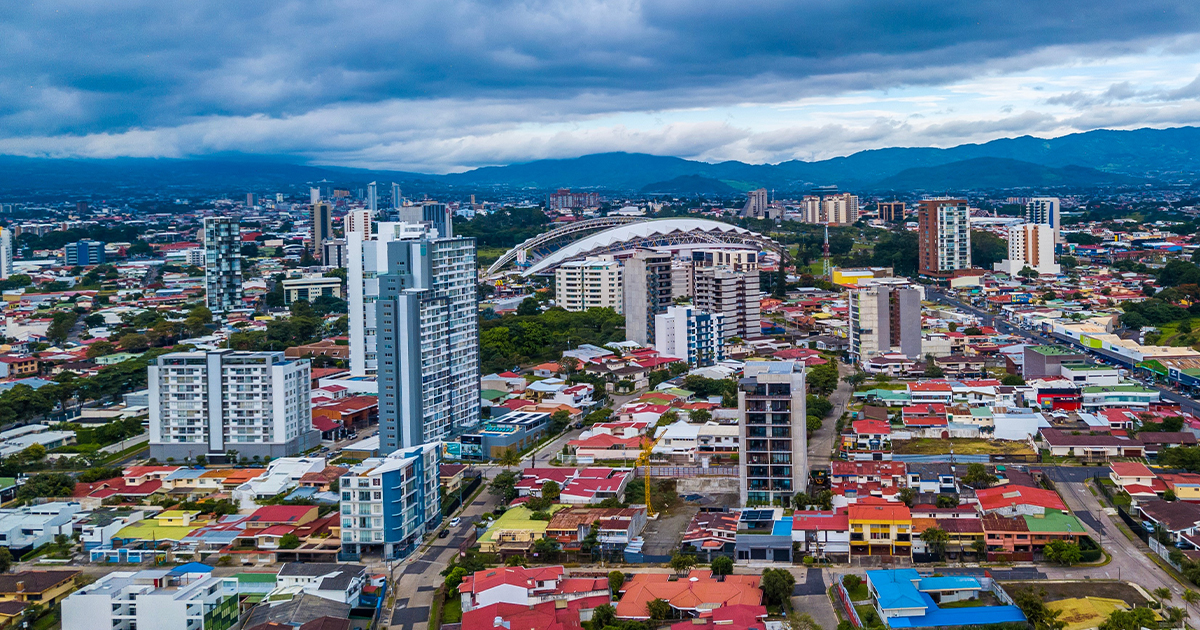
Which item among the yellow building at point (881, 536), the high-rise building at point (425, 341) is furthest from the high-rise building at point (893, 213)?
the yellow building at point (881, 536)

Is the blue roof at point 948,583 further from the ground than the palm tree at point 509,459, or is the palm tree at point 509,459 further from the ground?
the palm tree at point 509,459

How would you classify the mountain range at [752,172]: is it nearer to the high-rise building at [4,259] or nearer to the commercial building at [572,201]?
the commercial building at [572,201]

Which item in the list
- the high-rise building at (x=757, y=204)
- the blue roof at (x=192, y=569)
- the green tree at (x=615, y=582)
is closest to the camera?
the green tree at (x=615, y=582)

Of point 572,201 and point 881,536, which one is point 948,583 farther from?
point 572,201

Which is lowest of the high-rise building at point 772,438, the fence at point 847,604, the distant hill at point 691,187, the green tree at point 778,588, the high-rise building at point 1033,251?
the fence at point 847,604

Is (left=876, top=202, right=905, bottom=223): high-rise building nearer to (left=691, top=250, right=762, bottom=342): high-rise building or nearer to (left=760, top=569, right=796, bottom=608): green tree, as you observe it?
(left=691, top=250, right=762, bottom=342): high-rise building

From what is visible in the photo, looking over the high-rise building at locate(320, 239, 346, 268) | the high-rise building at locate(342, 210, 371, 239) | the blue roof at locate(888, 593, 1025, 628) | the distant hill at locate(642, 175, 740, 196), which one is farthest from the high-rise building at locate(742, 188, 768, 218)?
the blue roof at locate(888, 593, 1025, 628)
